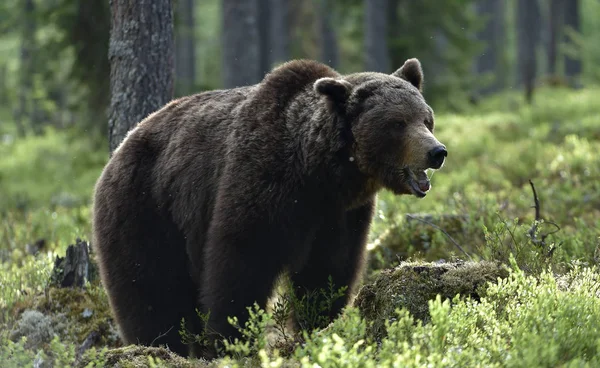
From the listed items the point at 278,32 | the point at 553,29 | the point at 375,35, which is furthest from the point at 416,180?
the point at 553,29

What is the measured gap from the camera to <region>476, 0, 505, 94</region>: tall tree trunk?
39594 mm

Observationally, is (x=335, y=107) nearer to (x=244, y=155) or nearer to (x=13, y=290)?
(x=244, y=155)

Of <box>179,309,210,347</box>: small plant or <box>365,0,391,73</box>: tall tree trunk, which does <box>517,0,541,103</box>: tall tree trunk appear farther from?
<box>179,309,210,347</box>: small plant

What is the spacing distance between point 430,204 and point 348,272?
215 inches

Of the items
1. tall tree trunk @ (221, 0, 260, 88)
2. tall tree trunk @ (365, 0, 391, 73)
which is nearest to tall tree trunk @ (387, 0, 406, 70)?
tall tree trunk @ (365, 0, 391, 73)

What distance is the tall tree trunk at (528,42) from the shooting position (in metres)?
23.6

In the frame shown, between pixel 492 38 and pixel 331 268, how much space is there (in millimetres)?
36687

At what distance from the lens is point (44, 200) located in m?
15.5

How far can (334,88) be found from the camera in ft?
17.1

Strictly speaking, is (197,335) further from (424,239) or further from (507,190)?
(507,190)

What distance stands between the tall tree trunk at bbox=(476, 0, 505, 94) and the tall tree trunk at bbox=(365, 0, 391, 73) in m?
21.6

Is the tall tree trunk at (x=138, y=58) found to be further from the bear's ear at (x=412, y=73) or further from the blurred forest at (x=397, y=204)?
the bear's ear at (x=412, y=73)

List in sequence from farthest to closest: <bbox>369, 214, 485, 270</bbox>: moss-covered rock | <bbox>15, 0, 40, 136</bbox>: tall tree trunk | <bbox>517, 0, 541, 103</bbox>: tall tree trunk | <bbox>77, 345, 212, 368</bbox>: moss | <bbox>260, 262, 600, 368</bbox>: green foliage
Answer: <bbox>15, 0, 40, 136</bbox>: tall tree trunk < <bbox>517, 0, 541, 103</bbox>: tall tree trunk < <bbox>369, 214, 485, 270</bbox>: moss-covered rock < <bbox>77, 345, 212, 368</bbox>: moss < <bbox>260, 262, 600, 368</bbox>: green foliage

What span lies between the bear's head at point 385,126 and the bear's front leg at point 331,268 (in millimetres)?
481
